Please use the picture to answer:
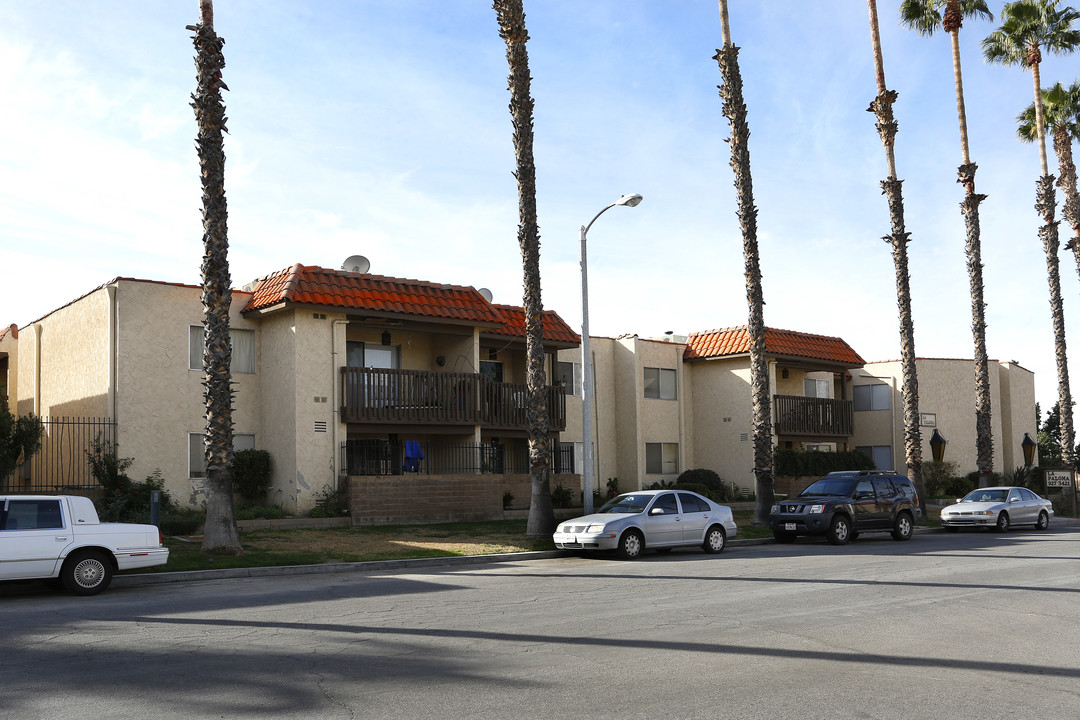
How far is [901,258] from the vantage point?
3130cm

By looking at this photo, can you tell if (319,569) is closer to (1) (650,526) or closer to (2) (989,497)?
(1) (650,526)

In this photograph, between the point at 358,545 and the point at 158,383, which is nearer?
the point at 358,545

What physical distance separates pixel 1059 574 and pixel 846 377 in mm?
28887

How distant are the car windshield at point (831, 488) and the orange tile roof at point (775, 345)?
11.9 m

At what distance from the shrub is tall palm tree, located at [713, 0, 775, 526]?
19.4 feet

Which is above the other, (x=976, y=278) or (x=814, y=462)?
(x=976, y=278)

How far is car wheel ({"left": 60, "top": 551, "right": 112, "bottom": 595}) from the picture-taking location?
44.9ft

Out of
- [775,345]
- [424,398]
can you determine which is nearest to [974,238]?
[775,345]

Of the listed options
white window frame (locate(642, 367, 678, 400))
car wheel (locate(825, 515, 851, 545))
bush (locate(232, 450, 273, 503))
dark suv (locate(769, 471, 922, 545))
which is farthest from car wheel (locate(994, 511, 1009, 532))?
bush (locate(232, 450, 273, 503))

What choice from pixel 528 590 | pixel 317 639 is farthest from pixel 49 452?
pixel 317 639

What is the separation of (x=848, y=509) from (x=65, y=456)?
65.5ft

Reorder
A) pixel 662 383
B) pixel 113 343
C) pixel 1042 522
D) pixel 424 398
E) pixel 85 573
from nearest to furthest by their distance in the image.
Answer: pixel 85 573, pixel 113 343, pixel 424 398, pixel 1042 522, pixel 662 383

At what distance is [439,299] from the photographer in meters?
28.0

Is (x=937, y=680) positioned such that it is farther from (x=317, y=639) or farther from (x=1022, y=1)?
(x=1022, y=1)
